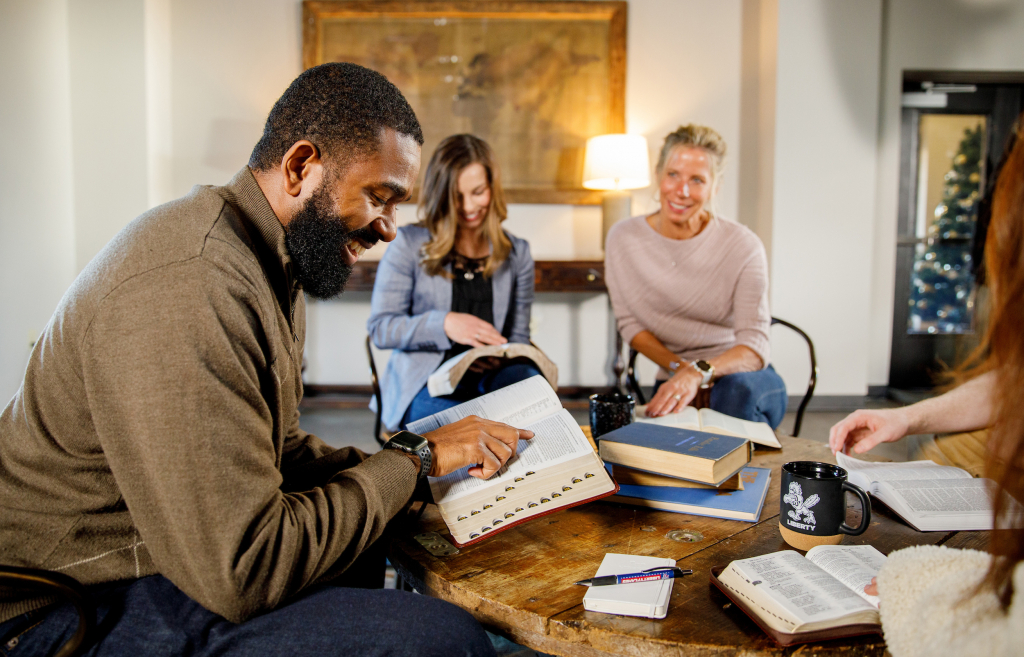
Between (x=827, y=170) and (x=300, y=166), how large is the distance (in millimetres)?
3722

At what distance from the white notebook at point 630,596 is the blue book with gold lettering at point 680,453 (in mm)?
239

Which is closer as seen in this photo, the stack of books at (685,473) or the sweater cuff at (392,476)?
the sweater cuff at (392,476)

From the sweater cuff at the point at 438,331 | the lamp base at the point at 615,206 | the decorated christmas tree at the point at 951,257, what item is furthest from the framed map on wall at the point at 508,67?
the sweater cuff at the point at 438,331

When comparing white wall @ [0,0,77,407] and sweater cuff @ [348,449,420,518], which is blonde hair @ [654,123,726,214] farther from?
white wall @ [0,0,77,407]

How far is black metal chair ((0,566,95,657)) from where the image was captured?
0.69m

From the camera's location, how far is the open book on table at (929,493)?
3.15 ft

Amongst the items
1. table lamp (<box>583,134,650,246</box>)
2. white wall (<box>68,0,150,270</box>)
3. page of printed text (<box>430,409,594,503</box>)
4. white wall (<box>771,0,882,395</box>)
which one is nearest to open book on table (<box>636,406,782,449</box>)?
page of printed text (<box>430,409,594,503</box>)

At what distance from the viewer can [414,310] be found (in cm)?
228

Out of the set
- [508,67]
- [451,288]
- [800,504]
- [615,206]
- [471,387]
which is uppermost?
[508,67]

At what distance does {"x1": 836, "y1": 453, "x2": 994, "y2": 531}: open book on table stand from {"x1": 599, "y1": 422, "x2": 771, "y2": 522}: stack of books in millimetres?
173

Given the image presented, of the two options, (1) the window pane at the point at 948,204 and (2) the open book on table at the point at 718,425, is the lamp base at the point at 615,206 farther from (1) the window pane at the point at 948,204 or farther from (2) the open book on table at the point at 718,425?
(2) the open book on table at the point at 718,425

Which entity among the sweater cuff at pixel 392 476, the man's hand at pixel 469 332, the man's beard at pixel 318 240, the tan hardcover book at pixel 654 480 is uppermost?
the man's beard at pixel 318 240

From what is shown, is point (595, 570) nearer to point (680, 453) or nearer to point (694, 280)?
point (680, 453)

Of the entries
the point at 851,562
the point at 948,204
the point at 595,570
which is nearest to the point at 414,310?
the point at 595,570
